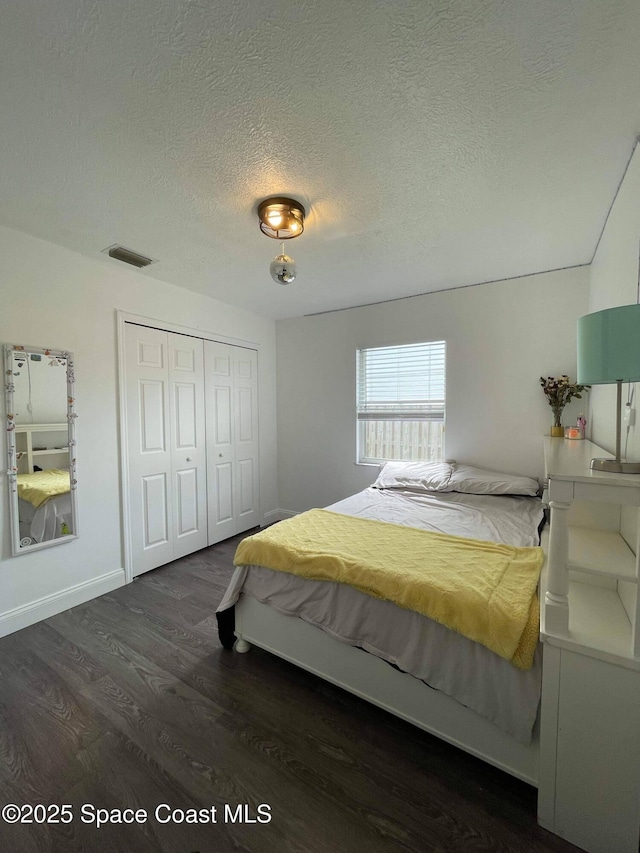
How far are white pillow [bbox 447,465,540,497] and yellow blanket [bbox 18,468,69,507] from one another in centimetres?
296

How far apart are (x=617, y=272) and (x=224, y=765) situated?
2.98 metres

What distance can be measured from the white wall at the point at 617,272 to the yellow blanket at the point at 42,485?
330 centimetres

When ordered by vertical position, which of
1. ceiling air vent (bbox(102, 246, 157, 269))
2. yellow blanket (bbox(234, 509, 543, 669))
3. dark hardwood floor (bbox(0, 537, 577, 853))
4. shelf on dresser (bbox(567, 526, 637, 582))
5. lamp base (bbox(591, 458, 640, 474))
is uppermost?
ceiling air vent (bbox(102, 246, 157, 269))

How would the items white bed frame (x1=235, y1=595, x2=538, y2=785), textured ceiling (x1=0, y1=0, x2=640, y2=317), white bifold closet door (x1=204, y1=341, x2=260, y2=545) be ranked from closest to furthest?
textured ceiling (x1=0, y1=0, x2=640, y2=317)
white bed frame (x1=235, y1=595, x2=538, y2=785)
white bifold closet door (x1=204, y1=341, x2=260, y2=545)

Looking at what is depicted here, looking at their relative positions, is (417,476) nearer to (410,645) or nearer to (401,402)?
(401,402)

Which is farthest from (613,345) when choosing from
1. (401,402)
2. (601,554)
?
(401,402)

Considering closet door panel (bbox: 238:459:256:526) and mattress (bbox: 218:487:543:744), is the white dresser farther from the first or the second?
closet door panel (bbox: 238:459:256:526)

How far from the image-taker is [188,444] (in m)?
3.34

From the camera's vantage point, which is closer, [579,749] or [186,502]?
[579,749]

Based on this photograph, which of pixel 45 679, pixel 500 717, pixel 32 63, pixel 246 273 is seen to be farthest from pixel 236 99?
pixel 45 679

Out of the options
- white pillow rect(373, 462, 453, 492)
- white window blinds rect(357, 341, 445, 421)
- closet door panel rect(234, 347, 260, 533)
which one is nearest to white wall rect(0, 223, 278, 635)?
closet door panel rect(234, 347, 260, 533)

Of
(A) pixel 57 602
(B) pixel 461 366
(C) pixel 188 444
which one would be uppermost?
(B) pixel 461 366

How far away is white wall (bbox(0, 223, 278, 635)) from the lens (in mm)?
2219

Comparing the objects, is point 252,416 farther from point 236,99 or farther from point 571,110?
point 571,110
